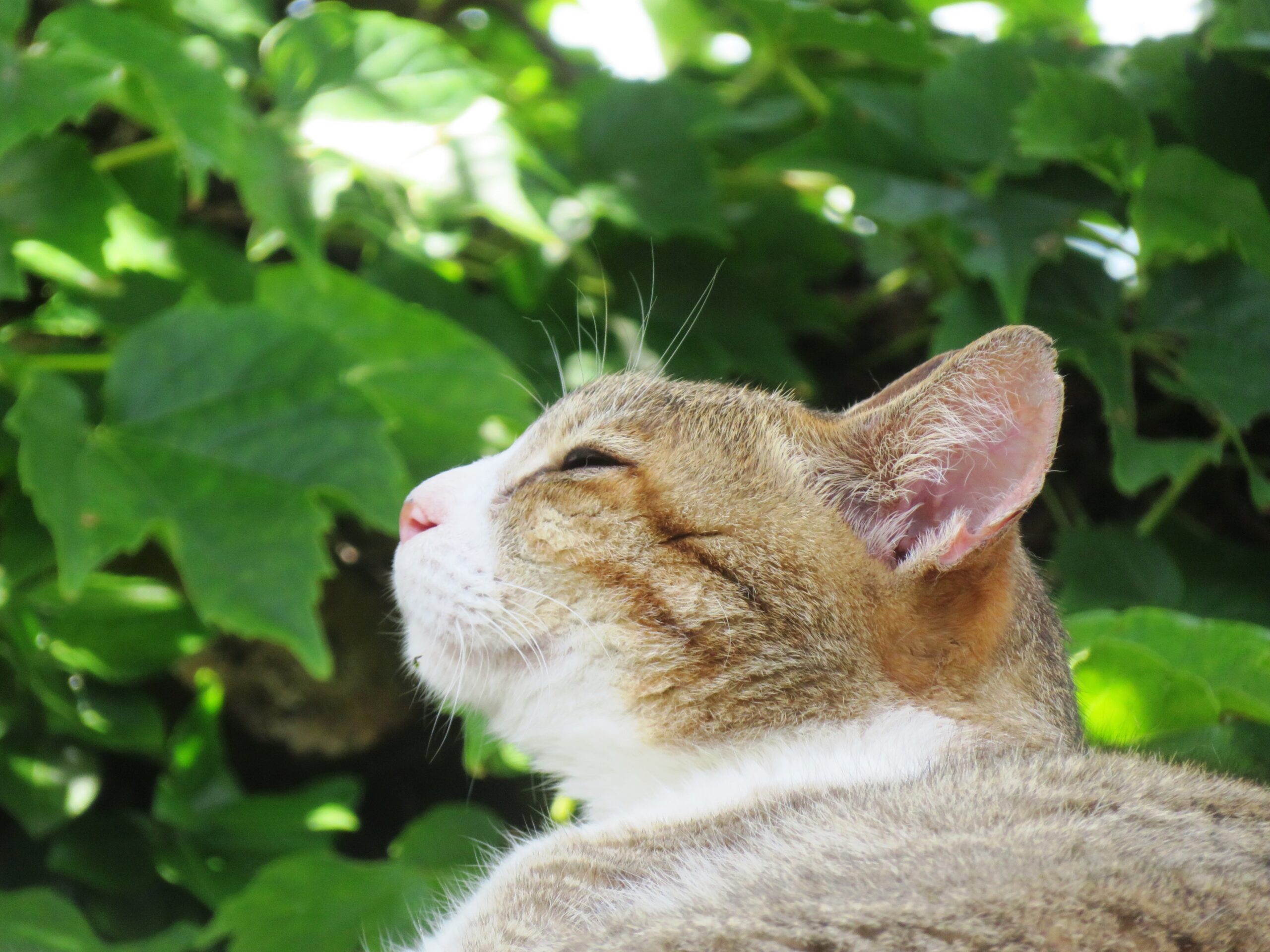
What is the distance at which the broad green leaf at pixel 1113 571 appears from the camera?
A: 2.01m

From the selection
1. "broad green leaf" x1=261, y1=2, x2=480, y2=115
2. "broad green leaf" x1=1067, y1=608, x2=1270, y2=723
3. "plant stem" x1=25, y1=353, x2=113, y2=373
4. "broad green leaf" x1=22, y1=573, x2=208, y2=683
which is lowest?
"broad green leaf" x1=22, y1=573, x2=208, y2=683

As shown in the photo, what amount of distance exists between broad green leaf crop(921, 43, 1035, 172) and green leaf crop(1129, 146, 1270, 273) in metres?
0.25

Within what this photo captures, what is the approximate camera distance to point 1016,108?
199 cm

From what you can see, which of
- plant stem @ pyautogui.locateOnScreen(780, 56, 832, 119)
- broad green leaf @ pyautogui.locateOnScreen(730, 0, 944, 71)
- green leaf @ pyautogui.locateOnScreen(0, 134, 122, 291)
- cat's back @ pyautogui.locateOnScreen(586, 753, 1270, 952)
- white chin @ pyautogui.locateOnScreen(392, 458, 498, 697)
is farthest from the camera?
plant stem @ pyautogui.locateOnScreen(780, 56, 832, 119)

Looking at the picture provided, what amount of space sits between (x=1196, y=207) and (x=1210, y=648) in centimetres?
68

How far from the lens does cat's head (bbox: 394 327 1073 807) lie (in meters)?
1.28

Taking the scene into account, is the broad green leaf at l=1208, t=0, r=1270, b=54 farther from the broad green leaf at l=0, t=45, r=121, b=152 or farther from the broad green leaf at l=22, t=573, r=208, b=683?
the broad green leaf at l=22, t=573, r=208, b=683

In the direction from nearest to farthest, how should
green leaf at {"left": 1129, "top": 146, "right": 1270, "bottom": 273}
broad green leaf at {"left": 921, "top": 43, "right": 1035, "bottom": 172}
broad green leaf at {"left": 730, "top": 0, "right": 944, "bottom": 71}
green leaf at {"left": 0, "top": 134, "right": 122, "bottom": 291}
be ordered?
green leaf at {"left": 1129, "top": 146, "right": 1270, "bottom": 273}, green leaf at {"left": 0, "top": 134, "right": 122, "bottom": 291}, broad green leaf at {"left": 921, "top": 43, "right": 1035, "bottom": 172}, broad green leaf at {"left": 730, "top": 0, "right": 944, "bottom": 71}

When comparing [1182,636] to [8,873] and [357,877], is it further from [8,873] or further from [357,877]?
[8,873]

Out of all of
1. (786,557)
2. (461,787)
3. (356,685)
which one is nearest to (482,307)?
Result: (356,685)

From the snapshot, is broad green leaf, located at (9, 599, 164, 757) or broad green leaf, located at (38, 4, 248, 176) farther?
broad green leaf, located at (9, 599, 164, 757)

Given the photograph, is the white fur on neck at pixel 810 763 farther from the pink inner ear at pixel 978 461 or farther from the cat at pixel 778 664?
the pink inner ear at pixel 978 461

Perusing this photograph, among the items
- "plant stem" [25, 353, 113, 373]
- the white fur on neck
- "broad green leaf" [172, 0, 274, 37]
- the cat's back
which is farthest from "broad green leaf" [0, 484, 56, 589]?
the cat's back

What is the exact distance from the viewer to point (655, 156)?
2.31 metres
